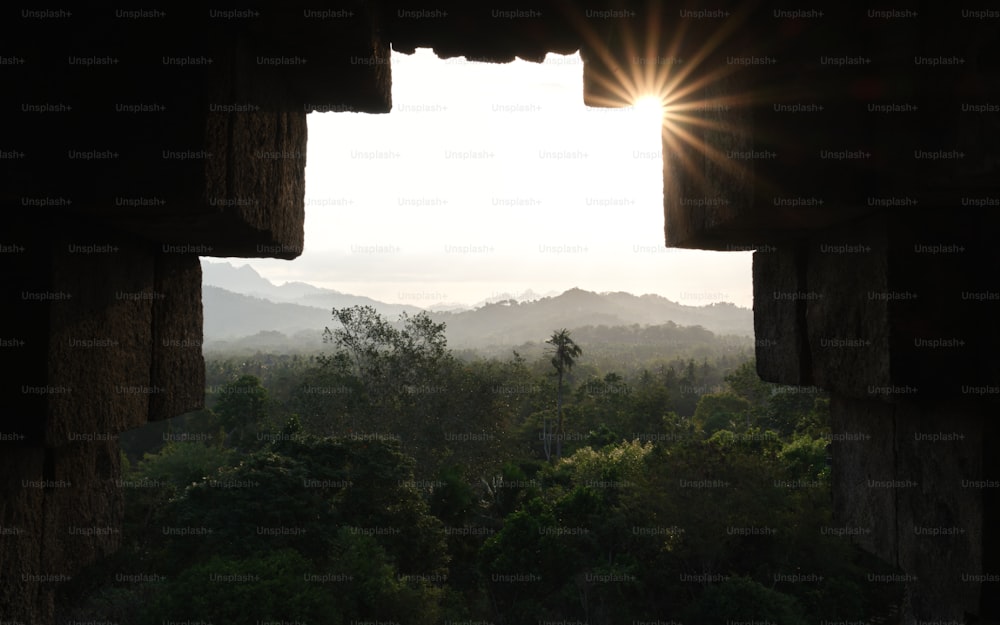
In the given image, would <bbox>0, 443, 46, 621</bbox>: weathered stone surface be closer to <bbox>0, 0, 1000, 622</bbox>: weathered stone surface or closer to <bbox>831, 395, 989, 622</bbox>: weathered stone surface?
<bbox>0, 0, 1000, 622</bbox>: weathered stone surface

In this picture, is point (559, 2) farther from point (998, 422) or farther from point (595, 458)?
point (595, 458)

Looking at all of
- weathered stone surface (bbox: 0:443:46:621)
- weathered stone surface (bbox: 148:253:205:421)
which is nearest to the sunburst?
weathered stone surface (bbox: 148:253:205:421)

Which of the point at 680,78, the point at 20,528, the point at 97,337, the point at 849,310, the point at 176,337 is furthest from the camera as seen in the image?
A: the point at 680,78

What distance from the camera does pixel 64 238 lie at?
154 centimetres

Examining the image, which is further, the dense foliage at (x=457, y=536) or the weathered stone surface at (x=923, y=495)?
the dense foliage at (x=457, y=536)

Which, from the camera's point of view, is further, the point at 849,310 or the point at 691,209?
the point at 691,209

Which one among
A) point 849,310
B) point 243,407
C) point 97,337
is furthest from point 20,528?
point 243,407

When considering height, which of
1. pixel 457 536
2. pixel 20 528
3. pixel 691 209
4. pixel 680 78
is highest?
pixel 680 78

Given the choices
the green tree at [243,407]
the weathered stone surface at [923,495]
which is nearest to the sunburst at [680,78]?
the weathered stone surface at [923,495]

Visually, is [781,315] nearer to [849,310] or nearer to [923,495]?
[849,310]

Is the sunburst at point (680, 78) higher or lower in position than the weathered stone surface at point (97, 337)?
higher

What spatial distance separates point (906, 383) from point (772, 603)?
18.9 meters

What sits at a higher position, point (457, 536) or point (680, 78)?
point (680, 78)

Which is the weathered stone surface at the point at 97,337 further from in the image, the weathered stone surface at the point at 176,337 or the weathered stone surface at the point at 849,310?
the weathered stone surface at the point at 849,310
